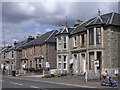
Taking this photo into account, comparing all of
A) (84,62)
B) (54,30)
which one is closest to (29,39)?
(54,30)

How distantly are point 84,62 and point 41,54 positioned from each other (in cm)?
1401

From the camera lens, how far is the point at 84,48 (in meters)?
38.0

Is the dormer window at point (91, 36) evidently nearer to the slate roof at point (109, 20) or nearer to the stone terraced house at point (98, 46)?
the stone terraced house at point (98, 46)

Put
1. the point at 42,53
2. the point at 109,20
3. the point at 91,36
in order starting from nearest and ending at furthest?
the point at 109,20 < the point at 91,36 < the point at 42,53

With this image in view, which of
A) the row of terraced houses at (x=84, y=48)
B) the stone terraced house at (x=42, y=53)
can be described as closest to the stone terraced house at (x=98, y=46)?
the row of terraced houses at (x=84, y=48)

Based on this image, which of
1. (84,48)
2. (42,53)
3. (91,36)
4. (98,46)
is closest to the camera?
(98,46)

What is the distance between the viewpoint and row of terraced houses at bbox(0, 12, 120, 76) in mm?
34469

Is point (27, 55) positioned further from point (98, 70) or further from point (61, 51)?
point (98, 70)

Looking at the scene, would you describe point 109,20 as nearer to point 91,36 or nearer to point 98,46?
point 91,36

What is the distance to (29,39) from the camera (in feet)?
205

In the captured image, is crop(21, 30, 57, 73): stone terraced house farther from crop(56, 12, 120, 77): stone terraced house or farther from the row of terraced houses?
crop(56, 12, 120, 77): stone terraced house

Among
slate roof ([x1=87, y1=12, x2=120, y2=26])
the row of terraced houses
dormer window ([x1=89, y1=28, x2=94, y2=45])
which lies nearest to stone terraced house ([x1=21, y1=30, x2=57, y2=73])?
the row of terraced houses

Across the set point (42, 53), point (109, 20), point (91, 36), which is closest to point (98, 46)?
point (91, 36)

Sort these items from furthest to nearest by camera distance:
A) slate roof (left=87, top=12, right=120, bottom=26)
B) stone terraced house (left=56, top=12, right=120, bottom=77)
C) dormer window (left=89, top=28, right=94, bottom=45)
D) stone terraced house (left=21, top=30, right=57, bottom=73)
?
1. stone terraced house (left=21, top=30, right=57, bottom=73)
2. dormer window (left=89, top=28, right=94, bottom=45)
3. slate roof (left=87, top=12, right=120, bottom=26)
4. stone terraced house (left=56, top=12, right=120, bottom=77)
